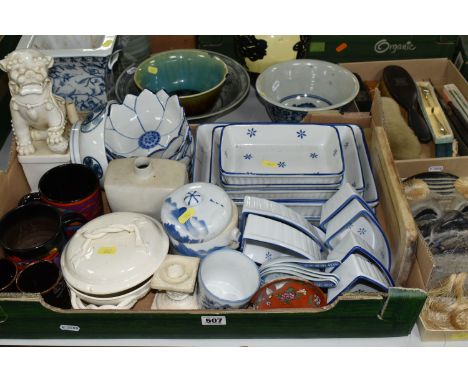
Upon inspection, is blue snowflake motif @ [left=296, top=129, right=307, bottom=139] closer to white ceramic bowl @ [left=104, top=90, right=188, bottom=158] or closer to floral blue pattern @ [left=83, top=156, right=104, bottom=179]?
white ceramic bowl @ [left=104, top=90, right=188, bottom=158]

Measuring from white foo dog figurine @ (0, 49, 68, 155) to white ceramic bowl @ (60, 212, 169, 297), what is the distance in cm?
27

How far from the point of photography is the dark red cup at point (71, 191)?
1.08 m

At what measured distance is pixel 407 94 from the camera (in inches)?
56.4

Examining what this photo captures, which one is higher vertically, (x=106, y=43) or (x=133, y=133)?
(x=106, y=43)

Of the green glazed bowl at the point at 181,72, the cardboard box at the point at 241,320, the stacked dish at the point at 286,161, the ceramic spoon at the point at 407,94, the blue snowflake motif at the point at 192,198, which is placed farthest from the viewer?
the green glazed bowl at the point at 181,72

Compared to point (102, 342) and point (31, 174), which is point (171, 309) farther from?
point (31, 174)

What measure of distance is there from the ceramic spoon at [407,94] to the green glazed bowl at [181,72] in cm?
49

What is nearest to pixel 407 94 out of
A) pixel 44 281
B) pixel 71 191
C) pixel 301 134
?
pixel 301 134

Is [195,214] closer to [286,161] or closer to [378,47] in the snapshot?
[286,161]

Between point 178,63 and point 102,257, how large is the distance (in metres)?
0.76

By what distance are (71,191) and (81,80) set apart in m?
0.34

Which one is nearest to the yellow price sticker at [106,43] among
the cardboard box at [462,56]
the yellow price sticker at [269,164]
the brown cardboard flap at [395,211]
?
the yellow price sticker at [269,164]

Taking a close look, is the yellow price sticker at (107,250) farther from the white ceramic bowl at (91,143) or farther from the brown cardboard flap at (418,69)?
the brown cardboard flap at (418,69)
